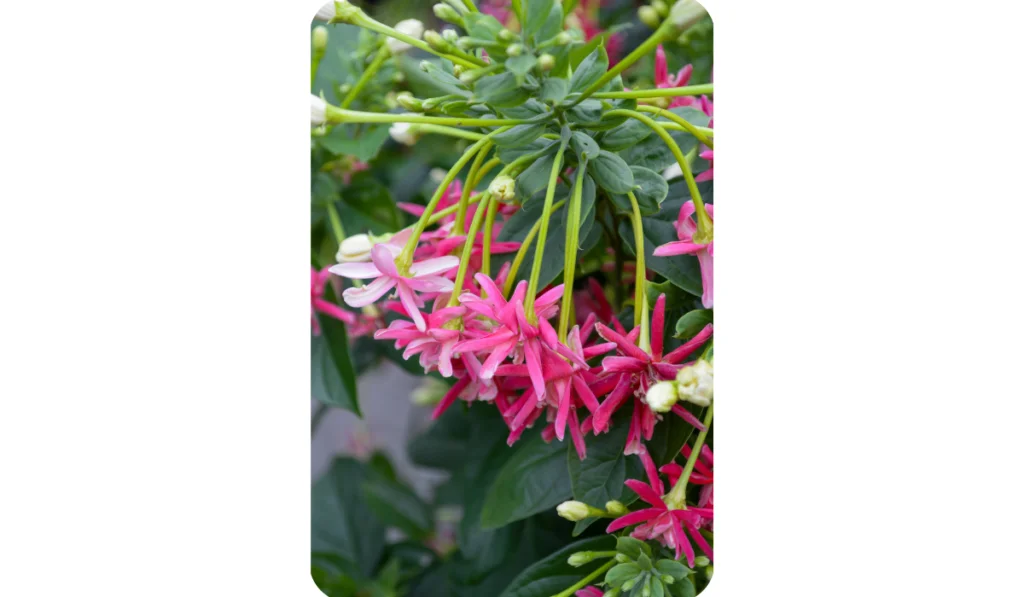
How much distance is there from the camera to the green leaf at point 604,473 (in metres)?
0.63

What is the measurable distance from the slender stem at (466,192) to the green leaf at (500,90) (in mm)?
64

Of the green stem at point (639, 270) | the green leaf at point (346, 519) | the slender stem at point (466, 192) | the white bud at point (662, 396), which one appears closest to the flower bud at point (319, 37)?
the slender stem at point (466, 192)

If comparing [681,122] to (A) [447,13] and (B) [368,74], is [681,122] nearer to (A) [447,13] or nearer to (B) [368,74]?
(A) [447,13]

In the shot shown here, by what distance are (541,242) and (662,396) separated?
13 centimetres

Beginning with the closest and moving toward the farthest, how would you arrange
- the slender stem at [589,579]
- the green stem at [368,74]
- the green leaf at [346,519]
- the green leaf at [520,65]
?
the green leaf at [520,65] → the slender stem at [589,579] → the green stem at [368,74] → the green leaf at [346,519]

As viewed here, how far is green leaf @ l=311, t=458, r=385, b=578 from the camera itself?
0.99 m

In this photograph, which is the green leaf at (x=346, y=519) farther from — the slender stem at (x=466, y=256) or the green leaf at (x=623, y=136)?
the green leaf at (x=623, y=136)

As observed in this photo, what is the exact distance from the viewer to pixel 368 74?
76 cm

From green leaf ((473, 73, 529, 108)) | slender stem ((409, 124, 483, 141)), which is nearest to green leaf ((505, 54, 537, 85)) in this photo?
green leaf ((473, 73, 529, 108))

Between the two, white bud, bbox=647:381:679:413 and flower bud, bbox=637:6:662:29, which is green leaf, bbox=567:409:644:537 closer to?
white bud, bbox=647:381:679:413

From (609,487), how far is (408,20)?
40cm

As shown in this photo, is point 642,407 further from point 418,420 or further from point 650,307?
point 418,420

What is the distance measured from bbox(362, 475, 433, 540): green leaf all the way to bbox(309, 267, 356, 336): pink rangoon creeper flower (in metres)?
0.33
